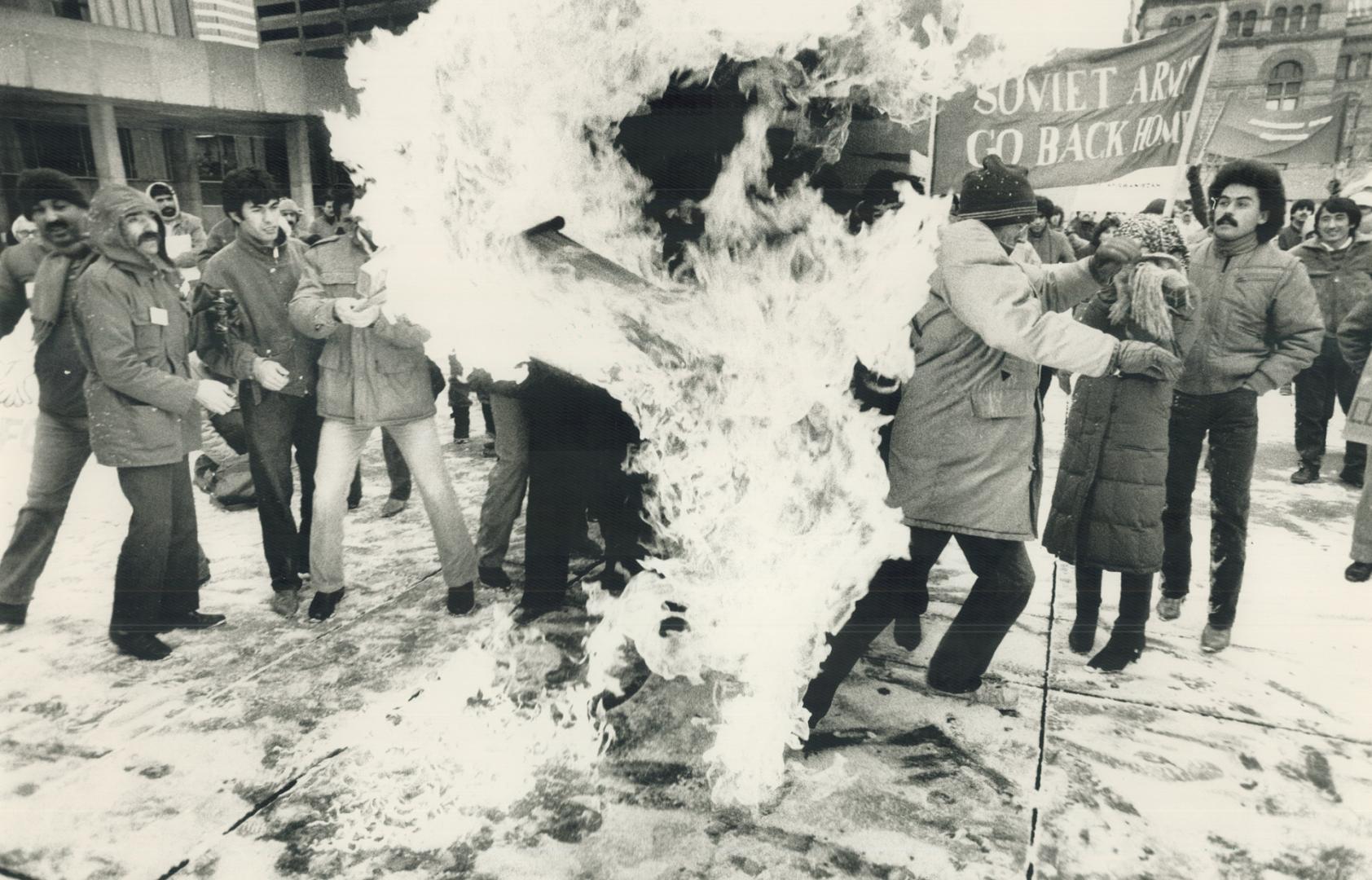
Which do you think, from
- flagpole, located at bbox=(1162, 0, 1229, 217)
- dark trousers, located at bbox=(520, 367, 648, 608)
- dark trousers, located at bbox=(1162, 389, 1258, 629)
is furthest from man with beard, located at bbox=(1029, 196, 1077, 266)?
dark trousers, located at bbox=(520, 367, 648, 608)

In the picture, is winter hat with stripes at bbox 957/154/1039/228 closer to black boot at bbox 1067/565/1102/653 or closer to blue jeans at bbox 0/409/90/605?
black boot at bbox 1067/565/1102/653

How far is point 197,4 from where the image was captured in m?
3.11

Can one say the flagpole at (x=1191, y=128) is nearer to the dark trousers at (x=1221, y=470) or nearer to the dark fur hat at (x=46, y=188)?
the dark trousers at (x=1221, y=470)

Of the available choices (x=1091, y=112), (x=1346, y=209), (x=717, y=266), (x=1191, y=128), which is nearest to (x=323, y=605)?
(x=717, y=266)

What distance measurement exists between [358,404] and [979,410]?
2387mm

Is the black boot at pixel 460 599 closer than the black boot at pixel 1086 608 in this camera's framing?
No

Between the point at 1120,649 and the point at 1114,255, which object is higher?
the point at 1114,255

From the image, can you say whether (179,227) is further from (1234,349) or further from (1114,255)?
(1234,349)

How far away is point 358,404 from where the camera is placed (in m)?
Result: 3.38

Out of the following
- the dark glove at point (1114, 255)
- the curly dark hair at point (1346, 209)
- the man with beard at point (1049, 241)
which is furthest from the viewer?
the man with beard at point (1049, 241)

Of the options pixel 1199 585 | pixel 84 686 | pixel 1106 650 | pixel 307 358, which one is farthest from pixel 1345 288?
pixel 84 686

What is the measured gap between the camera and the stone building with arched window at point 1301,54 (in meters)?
42.8

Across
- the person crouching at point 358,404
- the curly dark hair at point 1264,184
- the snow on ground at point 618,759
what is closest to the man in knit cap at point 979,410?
the snow on ground at point 618,759

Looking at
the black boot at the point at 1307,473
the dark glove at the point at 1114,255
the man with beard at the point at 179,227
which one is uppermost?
the man with beard at the point at 179,227
